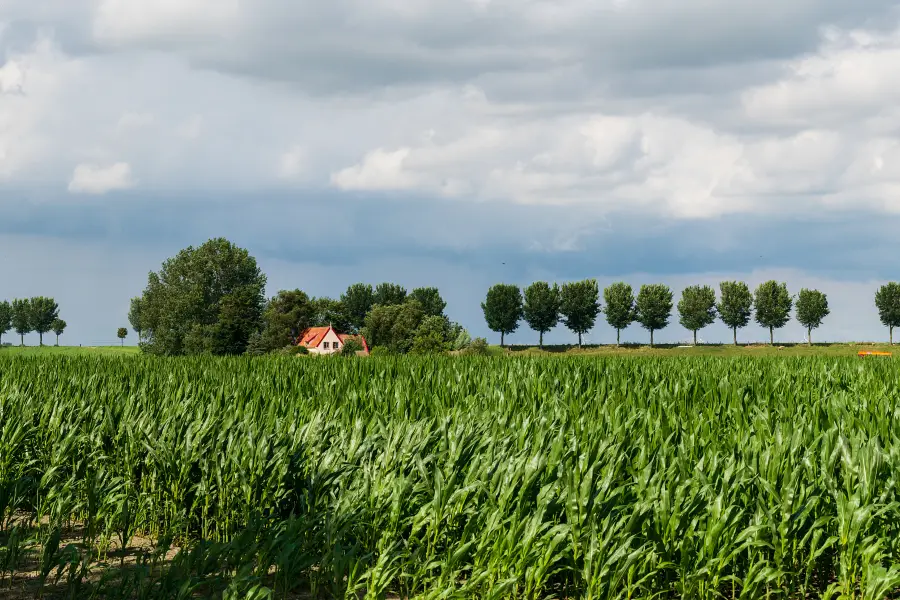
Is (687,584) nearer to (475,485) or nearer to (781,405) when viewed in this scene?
(475,485)

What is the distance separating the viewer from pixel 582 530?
528 centimetres

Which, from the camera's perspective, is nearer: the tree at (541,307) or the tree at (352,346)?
the tree at (352,346)

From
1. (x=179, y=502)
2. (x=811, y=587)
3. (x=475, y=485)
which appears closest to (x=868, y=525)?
(x=811, y=587)

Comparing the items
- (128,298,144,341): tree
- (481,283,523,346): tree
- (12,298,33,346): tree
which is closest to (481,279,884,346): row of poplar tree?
(481,283,523,346): tree

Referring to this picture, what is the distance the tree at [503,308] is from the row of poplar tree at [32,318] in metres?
77.6

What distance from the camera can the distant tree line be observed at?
76125mm

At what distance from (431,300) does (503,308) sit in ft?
48.1

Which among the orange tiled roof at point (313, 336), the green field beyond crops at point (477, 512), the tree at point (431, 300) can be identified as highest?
the tree at point (431, 300)

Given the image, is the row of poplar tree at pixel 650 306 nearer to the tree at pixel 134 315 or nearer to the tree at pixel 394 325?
the tree at pixel 394 325

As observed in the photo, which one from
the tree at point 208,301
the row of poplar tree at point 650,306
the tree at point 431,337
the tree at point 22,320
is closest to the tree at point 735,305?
the row of poplar tree at point 650,306

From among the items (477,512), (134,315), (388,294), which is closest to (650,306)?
(388,294)

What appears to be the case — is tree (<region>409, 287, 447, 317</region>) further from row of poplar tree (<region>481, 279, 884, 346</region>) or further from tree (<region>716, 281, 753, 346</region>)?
tree (<region>716, 281, 753, 346</region>)

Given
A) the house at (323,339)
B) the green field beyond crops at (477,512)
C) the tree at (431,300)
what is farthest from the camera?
the tree at (431,300)

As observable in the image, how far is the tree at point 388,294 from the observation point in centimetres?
12150
